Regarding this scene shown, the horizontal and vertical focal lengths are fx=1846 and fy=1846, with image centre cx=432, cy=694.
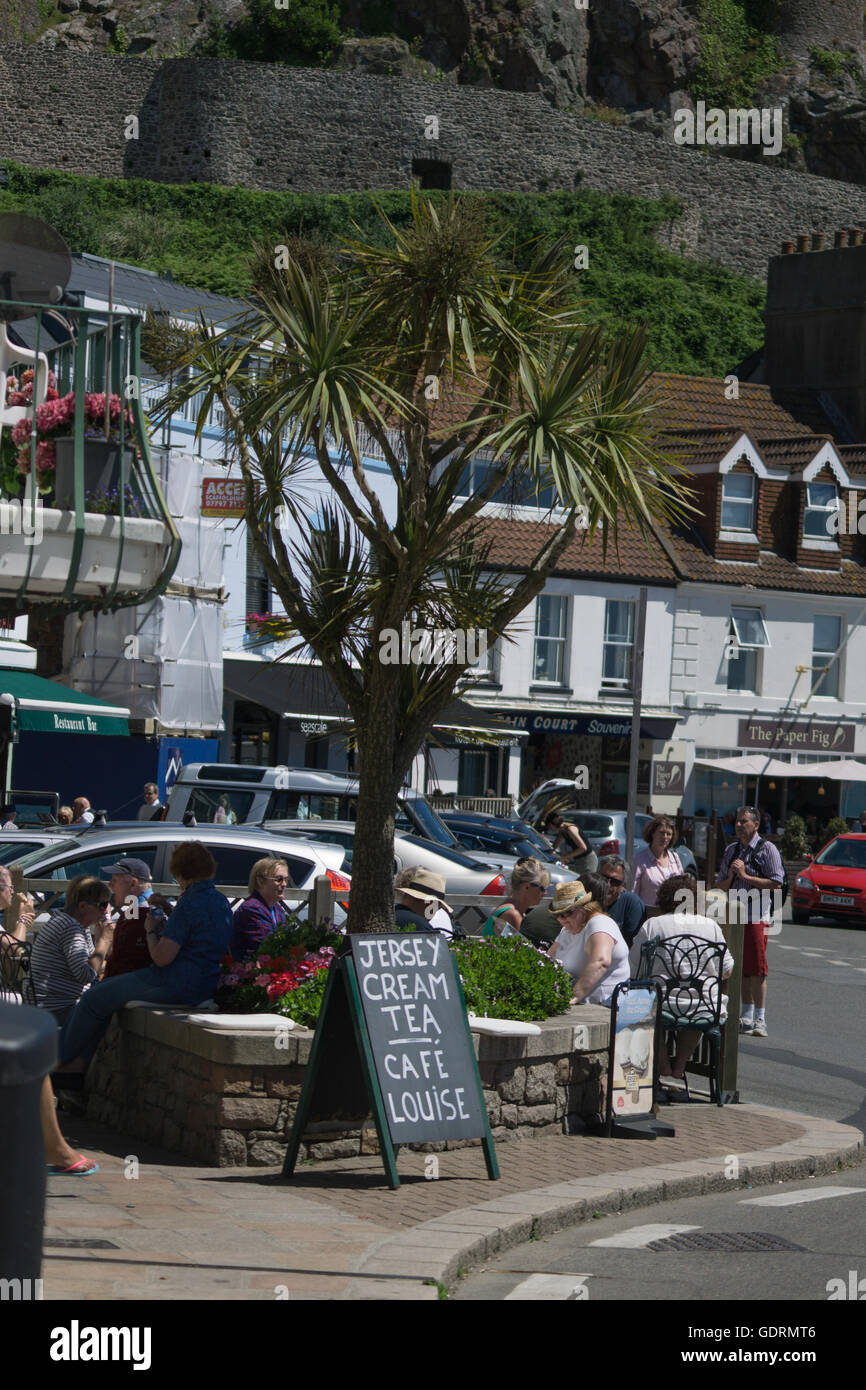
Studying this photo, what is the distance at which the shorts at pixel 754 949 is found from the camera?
14203 mm

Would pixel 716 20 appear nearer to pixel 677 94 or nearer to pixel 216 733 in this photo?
pixel 677 94

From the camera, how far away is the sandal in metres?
8.41

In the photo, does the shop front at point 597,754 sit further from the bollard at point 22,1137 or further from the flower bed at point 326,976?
the bollard at point 22,1137

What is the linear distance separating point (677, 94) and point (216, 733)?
204 feet

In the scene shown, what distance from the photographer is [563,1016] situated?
34.3ft

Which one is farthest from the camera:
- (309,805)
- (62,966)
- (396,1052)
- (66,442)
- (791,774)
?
(791,774)

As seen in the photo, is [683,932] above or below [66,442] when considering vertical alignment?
below

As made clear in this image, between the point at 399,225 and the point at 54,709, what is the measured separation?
52.6 meters

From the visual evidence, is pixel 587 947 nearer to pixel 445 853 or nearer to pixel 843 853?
pixel 445 853

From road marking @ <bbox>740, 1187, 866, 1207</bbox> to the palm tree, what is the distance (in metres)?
2.30

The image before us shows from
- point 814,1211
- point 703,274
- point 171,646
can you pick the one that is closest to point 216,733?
point 171,646

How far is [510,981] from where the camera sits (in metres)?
10.2
